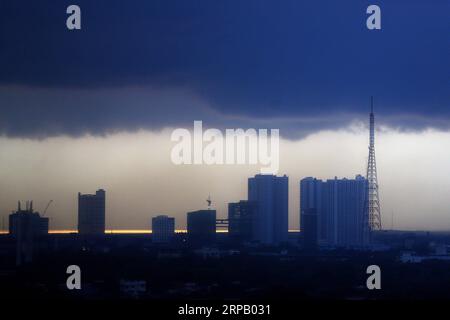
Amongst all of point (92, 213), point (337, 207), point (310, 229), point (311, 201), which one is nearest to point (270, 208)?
point (311, 201)

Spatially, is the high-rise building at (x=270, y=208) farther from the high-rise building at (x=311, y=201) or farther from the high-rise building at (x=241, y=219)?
the high-rise building at (x=311, y=201)

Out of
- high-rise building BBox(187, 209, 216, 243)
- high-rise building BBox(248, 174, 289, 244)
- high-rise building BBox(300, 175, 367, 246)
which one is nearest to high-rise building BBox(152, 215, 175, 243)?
high-rise building BBox(187, 209, 216, 243)

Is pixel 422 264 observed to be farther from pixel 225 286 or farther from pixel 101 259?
pixel 101 259

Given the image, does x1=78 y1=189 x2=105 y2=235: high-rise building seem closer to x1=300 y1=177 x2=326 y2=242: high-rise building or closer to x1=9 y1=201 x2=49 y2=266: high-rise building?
x1=9 y1=201 x2=49 y2=266: high-rise building

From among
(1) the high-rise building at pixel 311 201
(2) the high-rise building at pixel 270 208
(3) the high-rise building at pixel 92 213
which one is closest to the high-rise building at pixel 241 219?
(2) the high-rise building at pixel 270 208

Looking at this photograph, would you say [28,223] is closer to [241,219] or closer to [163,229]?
[163,229]
